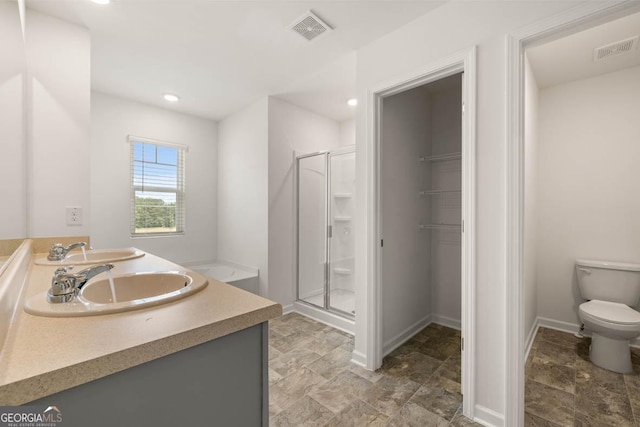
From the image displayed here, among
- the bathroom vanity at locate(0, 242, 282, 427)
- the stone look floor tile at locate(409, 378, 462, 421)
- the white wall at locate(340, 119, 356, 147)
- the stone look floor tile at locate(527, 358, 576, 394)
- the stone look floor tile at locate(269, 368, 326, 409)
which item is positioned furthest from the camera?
the white wall at locate(340, 119, 356, 147)

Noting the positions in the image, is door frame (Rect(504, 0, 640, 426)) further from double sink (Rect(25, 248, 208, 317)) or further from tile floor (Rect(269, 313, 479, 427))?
double sink (Rect(25, 248, 208, 317))

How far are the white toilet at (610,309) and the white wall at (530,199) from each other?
371 millimetres

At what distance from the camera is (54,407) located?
525mm

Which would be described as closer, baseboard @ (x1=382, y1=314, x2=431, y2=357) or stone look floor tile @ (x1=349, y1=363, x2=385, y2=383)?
stone look floor tile @ (x1=349, y1=363, x2=385, y2=383)

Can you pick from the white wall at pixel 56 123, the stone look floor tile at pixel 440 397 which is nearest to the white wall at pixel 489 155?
the stone look floor tile at pixel 440 397

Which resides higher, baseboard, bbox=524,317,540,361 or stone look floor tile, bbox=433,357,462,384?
baseboard, bbox=524,317,540,361

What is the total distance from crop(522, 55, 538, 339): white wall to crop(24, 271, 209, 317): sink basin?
2.31 metres

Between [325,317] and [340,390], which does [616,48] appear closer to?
[340,390]

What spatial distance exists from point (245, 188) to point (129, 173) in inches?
52.9

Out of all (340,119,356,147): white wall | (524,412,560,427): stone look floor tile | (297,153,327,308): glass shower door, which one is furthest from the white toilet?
(340,119,356,147): white wall

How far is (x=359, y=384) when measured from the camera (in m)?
1.96

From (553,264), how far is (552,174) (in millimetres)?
912

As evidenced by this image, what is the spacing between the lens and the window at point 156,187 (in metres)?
3.38

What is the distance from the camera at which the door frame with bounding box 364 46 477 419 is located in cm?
163
